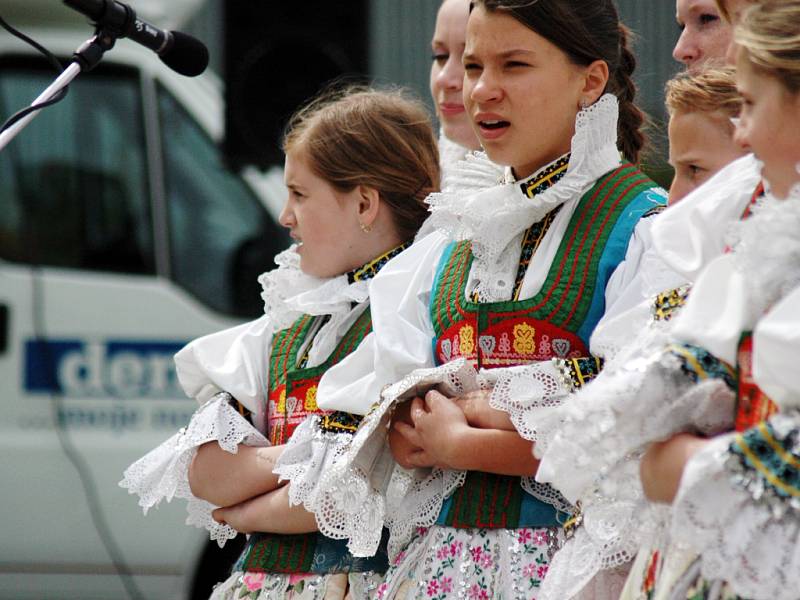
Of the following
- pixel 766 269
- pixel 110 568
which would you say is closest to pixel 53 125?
pixel 110 568

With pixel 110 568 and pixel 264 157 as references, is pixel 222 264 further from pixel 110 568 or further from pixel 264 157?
pixel 110 568

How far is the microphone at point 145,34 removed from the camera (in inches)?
106

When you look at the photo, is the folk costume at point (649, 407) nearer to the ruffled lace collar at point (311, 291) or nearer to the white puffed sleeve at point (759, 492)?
the white puffed sleeve at point (759, 492)

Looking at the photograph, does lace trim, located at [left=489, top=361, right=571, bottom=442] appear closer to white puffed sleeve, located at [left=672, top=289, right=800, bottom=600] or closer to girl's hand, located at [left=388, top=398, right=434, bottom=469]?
→ girl's hand, located at [left=388, top=398, right=434, bottom=469]

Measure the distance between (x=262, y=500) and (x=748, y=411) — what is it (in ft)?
3.81

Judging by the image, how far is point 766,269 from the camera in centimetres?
177

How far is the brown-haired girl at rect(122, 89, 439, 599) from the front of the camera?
268 cm

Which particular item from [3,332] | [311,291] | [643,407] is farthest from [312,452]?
[3,332]

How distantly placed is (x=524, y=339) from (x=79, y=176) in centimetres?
350

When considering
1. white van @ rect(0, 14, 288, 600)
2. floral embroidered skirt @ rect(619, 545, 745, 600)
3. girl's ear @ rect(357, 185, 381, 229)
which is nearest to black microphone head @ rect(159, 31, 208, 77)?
girl's ear @ rect(357, 185, 381, 229)

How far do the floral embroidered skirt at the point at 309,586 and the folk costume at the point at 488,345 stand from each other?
0.49 feet

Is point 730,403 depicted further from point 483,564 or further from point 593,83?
point 593,83

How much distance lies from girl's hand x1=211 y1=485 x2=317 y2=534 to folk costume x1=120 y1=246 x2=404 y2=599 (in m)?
0.06

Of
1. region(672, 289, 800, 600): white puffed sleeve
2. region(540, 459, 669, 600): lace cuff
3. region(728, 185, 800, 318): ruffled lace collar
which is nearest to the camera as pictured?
region(672, 289, 800, 600): white puffed sleeve
